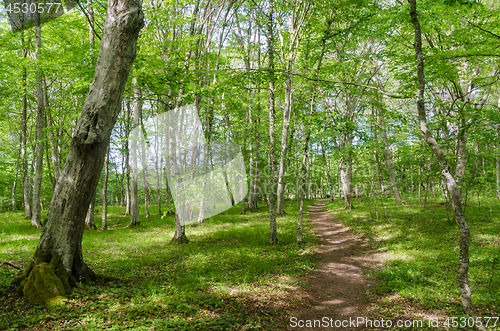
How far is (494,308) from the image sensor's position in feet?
15.3

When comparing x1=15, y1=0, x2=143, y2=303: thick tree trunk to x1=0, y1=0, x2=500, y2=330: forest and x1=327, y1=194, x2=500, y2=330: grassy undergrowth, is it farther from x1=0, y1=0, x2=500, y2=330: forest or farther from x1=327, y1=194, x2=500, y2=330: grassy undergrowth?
x1=327, y1=194, x2=500, y2=330: grassy undergrowth

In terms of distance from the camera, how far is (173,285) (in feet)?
19.4

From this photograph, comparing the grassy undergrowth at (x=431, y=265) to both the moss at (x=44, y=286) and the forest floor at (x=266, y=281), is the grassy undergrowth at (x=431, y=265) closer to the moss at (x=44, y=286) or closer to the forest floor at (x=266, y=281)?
the forest floor at (x=266, y=281)

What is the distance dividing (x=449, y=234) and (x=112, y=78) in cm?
1243

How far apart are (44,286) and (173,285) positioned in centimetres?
251

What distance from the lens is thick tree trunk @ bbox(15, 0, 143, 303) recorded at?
4.50 metres

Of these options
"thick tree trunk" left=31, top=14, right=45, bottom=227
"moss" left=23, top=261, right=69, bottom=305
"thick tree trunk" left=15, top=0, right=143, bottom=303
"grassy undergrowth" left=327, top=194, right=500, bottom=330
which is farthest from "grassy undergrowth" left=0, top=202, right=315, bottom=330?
"grassy undergrowth" left=327, top=194, right=500, bottom=330

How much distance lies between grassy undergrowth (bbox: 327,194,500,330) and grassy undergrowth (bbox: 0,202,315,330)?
7.73 ft

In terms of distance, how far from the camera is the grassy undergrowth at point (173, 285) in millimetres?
3961

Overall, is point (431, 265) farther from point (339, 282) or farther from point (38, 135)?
point (38, 135)

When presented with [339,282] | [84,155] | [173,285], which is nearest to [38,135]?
[84,155]

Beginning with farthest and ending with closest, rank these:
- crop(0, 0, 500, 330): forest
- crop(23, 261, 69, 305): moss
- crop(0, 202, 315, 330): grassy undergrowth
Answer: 1. crop(0, 0, 500, 330): forest
2. crop(23, 261, 69, 305): moss
3. crop(0, 202, 315, 330): grassy undergrowth

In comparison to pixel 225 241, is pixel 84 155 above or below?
above

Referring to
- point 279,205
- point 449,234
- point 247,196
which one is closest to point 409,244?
point 449,234
